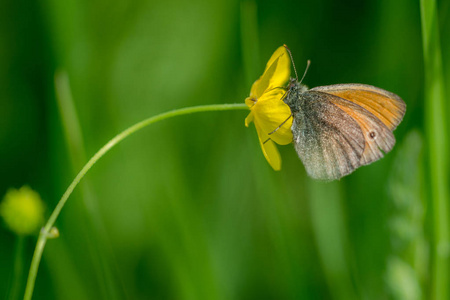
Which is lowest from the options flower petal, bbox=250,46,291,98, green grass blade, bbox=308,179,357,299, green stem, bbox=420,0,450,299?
green grass blade, bbox=308,179,357,299

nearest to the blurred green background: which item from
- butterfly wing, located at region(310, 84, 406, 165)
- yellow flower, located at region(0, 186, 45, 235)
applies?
butterfly wing, located at region(310, 84, 406, 165)

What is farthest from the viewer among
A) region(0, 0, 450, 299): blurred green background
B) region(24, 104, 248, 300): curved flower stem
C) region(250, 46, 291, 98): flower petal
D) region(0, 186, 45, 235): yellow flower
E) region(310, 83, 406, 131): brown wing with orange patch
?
region(0, 0, 450, 299): blurred green background

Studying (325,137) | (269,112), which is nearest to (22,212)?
(269,112)

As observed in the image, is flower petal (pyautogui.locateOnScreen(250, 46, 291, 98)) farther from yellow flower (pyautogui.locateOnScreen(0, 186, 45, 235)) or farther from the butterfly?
yellow flower (pyautogui.locateOnScreen(0, 186, 45, 235))

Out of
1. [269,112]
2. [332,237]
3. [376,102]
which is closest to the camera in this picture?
[269,112]

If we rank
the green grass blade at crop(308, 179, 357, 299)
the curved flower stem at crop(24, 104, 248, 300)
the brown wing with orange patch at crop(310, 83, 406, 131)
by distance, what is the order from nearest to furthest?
the curved flower stem at crop(24, 104, 248, 300) → the brown wing with orange patch at crop(310, 83, 406, 131) → the green grass blade at crop(308, 179, 357, 299)

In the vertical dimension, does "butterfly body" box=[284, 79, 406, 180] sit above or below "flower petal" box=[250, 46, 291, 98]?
below

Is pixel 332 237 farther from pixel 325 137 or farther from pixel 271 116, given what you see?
pixel 271 116
